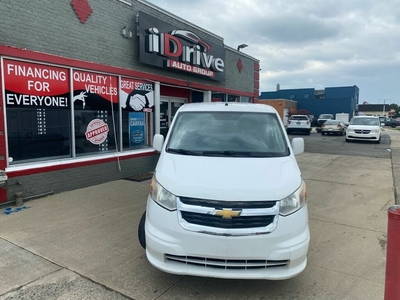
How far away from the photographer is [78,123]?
7.51 meters

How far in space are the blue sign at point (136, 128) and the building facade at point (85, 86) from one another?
3cm

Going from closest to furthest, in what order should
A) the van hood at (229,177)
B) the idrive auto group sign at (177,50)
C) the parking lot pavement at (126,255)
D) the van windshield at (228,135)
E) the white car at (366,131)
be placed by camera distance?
→ the van hood at (229,177), the parking lot pavement at (126,255), the van windshield at (228,135), the idrive auto group sign at (177,50), the white car at (366,131)

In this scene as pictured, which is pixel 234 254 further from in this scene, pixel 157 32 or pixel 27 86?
pixel 157 32

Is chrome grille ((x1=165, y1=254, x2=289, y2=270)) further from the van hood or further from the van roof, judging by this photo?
the van roof

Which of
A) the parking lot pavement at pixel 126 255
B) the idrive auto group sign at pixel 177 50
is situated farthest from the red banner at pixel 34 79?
the idrive auto group sign at pixel 177 50

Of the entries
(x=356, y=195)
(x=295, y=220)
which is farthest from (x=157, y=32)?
(x=295, y=220)

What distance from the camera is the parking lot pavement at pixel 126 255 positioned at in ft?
10.9

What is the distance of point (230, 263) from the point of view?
2986 mm

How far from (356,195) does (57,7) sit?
799cm

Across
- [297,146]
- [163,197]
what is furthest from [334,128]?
[163,197]

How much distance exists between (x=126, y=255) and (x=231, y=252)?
1.77 metres

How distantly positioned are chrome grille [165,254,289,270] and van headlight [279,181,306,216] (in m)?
0.48

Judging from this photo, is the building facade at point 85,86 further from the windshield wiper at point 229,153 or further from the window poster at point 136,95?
the windshield wiper at point 229,153

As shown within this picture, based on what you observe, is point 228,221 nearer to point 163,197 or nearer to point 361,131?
point 163,197
